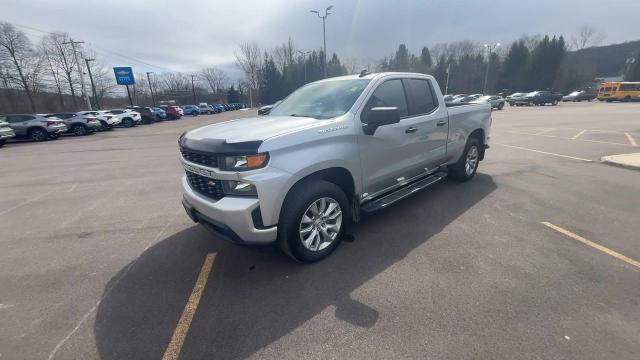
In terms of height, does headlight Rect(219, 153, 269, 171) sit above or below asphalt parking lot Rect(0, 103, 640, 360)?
above

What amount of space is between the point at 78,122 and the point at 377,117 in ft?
79.8

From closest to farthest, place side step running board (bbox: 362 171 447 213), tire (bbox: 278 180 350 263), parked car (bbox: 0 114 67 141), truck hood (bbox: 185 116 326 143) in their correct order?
truck hood (bbox: 185 116 326 143), tire (bbox: 278 180 350 263), side step running board (bbox: 362 171 447 213), parked car (bbox: 0 114 67 141)

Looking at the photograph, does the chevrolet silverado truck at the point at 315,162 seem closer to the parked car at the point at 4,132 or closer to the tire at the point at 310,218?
the tire at the point at 310,218

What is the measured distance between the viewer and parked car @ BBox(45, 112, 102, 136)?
1988cm

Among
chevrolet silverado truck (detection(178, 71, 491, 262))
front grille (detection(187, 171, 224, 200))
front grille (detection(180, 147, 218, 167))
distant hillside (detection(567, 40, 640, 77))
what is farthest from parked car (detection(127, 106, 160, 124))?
distant hillside (detection(567, 40, 640, 77))

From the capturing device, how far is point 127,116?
2717 centimetres

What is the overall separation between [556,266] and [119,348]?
4.18 metres

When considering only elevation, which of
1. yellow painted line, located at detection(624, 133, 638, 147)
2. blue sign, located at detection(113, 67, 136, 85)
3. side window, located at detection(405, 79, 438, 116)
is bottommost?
yellow painted line, located at detection(624, 133, 638, 147)

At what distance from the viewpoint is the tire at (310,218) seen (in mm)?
2951

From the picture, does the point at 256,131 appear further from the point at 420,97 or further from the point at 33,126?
the point at 33,126

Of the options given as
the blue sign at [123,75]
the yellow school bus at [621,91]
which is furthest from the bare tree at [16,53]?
the yellow school bus at [621,91]

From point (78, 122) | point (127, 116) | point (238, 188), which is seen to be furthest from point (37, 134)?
point (238, 188)

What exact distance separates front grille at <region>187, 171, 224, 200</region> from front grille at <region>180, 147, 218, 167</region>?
155 mm

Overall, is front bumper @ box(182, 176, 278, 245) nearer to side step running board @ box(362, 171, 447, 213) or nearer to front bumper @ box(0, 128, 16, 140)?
side step running board @ box(362, 171, 447, 213)
